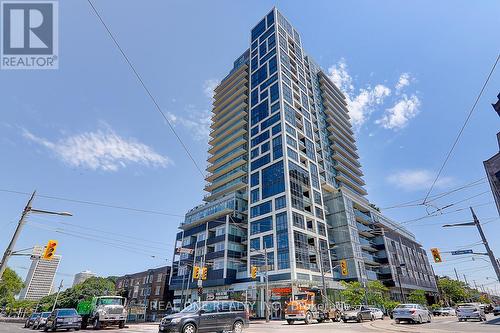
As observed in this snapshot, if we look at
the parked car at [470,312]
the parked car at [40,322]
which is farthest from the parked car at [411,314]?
the parked car at [40,322]

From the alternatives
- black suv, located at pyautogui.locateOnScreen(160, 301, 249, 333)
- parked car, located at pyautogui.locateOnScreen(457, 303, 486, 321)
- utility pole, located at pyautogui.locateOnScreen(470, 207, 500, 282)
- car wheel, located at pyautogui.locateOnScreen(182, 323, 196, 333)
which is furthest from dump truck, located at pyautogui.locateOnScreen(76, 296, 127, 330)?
parked car, located at pyautogui.locateOnScreen(457, 303, 486, 321)

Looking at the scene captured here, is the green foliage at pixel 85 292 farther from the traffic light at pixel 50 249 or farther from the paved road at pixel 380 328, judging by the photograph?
the traffic light at pixel 50 249

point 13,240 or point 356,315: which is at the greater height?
point 13,240

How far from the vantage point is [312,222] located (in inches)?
2077

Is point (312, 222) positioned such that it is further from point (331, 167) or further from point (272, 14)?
point (272, 14)

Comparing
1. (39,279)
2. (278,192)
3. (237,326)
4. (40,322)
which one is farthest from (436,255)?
(39,279)

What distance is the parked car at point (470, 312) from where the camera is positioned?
25.2 metres

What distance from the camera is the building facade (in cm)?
4797

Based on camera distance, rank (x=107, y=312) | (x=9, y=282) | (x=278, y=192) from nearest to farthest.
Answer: (x=107, y=312) → (x=278, y=192) → (x=9, y=282)

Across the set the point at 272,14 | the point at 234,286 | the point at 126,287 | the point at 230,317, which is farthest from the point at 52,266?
the point at 230,317

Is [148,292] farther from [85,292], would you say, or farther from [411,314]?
[411,314]

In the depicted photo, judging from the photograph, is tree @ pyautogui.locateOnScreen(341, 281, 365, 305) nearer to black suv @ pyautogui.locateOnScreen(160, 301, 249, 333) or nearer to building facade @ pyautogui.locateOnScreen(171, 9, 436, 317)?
building facade @ pyautogui.locateOnScreen(171, 9, 436, 317)

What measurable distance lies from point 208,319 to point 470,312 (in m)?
26.0

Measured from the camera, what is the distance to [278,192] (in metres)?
51.3
